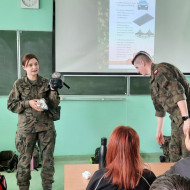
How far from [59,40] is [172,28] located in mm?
1597

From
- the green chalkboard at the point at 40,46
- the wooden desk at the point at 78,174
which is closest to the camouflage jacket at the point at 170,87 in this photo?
the wooden desk at the point at 78,174

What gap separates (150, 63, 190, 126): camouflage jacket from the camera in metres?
2.50

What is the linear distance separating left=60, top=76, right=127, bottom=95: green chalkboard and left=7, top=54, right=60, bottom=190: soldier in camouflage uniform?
3.40ft

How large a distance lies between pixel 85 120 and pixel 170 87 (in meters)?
1.61

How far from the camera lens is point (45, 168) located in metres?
2.71

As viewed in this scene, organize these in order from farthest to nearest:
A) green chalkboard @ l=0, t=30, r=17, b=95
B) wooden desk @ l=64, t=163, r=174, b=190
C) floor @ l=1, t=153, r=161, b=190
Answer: green chalkboard @ l=0, t=30, r=17, b=95
floor @ l=1, t=153, r=161, b=190
wooden desk @ l=64, t=163, r=174, b=190

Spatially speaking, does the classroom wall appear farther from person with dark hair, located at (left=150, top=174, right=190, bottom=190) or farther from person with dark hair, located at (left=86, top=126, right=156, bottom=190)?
person with dark hair, located at (left=150, top=174, right=190, bottom=190)

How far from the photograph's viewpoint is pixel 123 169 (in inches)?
54.8

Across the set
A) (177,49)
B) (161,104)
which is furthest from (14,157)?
(177,49)

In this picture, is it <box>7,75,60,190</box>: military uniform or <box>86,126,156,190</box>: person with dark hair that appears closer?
<box>86,126,156,190</box>: person with dark hair

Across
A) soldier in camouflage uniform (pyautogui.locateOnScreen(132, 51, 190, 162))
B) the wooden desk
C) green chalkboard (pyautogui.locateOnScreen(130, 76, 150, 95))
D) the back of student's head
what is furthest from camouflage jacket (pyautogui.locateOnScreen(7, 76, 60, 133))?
green chalkboard (pyautogui.locateOnScreen(130, 76, 150, 95))

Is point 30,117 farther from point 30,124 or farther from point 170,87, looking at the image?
point 170,87

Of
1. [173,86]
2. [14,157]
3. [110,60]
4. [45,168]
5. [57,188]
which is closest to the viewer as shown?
[173,86]

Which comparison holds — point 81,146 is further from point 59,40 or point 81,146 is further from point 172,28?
point 172,28
